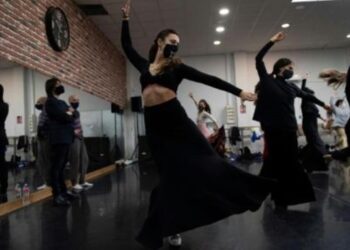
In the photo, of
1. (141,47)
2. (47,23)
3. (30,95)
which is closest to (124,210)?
(30,95)

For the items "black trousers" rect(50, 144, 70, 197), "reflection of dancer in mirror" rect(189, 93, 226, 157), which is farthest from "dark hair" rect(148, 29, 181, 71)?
"reflection of dancer in mirror" rect(189, 93, 226, 157)

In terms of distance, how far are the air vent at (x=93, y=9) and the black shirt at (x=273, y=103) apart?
490cm

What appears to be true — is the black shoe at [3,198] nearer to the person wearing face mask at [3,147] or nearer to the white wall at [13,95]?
the person wearing face mask at [3,147]

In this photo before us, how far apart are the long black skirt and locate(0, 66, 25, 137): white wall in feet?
9.18

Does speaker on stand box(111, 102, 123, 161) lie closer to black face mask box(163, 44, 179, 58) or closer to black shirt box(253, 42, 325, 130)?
black shirt box(253, 42, 325, 130)

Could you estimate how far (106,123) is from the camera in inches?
371

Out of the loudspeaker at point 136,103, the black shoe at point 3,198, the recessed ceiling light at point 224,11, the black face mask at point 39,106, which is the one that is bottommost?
the black shoe at point 3,198

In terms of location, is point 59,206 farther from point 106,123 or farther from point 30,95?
point 106,123

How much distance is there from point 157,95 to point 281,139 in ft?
5.23

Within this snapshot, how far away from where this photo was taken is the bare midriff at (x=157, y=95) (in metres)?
2.13

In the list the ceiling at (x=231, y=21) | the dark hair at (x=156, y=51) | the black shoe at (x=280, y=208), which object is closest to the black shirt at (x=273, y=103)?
the black shoe at (x=280, y=208)

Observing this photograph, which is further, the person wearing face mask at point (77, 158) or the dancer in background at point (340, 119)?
the dancer in background at point (340, 119)

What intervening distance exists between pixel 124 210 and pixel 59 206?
3.03ft

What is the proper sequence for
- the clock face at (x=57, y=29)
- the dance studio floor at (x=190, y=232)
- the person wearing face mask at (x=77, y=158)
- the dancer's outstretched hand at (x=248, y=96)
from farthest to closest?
the clock face at (x=57, y=29), the person wearing face mask at (x=77, y=158), the dance studio floor at (x=190, y=232), the dancer's outstretched hand at (x=248, y=96)
